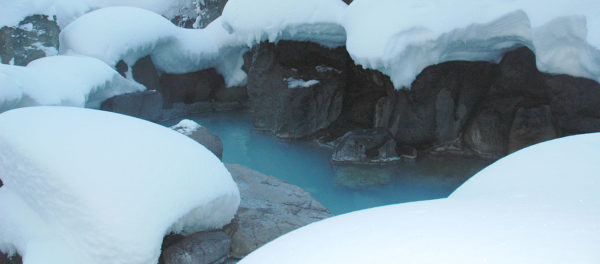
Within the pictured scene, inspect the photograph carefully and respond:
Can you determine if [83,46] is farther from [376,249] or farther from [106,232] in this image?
[376,249]

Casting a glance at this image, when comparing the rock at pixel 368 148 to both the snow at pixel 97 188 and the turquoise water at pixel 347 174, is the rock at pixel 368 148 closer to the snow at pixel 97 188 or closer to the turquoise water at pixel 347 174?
the turquoise water at pixel 347 174

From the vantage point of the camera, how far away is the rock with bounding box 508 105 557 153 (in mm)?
5480

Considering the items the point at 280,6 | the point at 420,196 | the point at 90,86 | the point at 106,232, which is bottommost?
the point at 420,196

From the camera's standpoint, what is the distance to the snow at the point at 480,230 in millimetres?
946

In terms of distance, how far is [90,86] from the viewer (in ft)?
18.5

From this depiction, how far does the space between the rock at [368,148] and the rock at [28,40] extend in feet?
14.7

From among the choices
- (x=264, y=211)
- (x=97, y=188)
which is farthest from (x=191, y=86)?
(x=97, y=188)

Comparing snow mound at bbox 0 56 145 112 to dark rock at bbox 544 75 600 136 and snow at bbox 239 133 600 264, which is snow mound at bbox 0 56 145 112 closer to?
snow at bbox 239 133 600 264

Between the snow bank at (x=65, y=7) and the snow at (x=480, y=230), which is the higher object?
the snow at (x=480, y=230)

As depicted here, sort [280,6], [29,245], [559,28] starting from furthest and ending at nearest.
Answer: [280,6]
[559,28]
[29,245]

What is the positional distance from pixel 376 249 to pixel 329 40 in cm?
592

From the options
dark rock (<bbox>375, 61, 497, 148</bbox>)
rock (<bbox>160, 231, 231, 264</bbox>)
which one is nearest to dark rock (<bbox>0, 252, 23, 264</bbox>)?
rock (<bbox>160, 231, 231, 264</bbox>)

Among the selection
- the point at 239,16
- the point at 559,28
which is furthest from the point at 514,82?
the point at 239,16

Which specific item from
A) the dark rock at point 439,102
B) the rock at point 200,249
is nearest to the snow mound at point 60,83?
the rock at point 200,249
